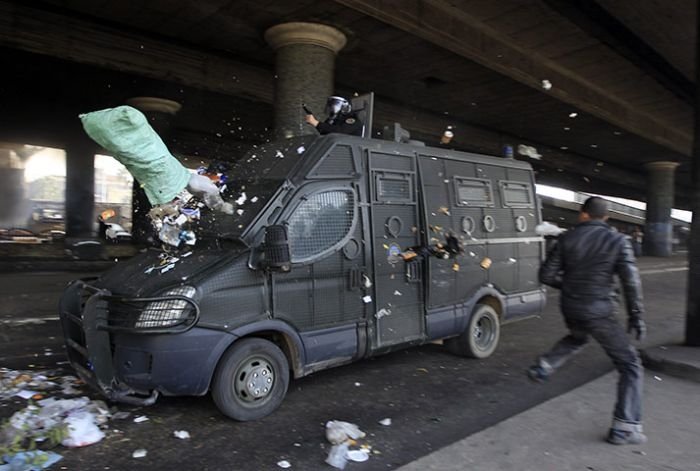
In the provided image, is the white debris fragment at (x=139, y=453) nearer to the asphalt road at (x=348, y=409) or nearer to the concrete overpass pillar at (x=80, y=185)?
the asphalt road at (x=348, y=409)

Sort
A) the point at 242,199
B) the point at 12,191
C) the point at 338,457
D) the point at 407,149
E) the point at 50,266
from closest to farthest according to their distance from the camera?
the point at 338,457 < the point at 242,199 < the point at 407,149 < the point at 50,266 < the point at 12,191

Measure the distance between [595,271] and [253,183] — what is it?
10.7 ft

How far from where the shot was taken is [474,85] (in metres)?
16.7

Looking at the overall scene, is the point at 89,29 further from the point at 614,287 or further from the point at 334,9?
the point at 614,287

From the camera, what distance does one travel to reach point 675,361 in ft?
18.6

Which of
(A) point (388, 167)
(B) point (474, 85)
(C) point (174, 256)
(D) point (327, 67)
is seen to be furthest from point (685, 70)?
(C) point (174, 256)

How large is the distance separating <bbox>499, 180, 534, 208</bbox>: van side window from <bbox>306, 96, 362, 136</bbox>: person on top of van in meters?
2.26

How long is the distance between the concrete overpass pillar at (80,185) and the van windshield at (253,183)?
2068cm

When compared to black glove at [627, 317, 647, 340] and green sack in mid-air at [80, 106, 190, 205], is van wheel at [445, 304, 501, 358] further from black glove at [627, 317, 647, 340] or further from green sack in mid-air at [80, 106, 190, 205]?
green sack in mid-air at [80, 106, 190, 205]

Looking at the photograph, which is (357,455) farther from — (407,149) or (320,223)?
(407,149)

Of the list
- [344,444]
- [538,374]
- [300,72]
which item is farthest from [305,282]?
[300,72]

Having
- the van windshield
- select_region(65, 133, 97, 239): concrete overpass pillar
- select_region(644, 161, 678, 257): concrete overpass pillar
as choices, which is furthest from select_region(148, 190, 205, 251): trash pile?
select_region(644, 161, 678, 257): concrete overpass pillar

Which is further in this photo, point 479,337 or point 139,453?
point 479,337

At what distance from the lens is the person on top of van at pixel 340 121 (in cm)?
607
